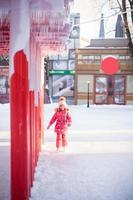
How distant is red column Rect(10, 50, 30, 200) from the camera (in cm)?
554

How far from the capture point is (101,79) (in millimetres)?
33125

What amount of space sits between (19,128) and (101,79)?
2782 centimetres

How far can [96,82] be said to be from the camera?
3306 centimetres

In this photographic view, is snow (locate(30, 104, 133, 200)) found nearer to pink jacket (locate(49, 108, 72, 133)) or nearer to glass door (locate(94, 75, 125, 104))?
pink jacket (locate(49, 108, 72, 133))

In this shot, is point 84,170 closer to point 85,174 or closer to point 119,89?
point 85,174

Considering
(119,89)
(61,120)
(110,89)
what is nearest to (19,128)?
(61,120)

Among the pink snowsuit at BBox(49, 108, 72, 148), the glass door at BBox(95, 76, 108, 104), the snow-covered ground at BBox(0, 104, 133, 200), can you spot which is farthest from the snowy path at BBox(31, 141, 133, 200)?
the glass door at BBox(95, 76, 108, 104)

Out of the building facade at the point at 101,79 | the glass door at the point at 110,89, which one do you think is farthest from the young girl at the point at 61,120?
Result: the glass door at the point at 110,89

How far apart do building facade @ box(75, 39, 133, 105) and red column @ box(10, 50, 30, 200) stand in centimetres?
2689

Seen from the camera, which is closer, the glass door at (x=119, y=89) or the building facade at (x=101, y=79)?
the building facade at (x=101, y=79)

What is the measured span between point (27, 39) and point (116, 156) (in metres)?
5.29

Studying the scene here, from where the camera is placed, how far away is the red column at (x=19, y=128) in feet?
18.2

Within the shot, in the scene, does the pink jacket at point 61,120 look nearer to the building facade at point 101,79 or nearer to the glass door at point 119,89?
the building facade at point 101,79

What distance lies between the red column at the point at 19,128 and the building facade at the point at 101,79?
26.9 metres
